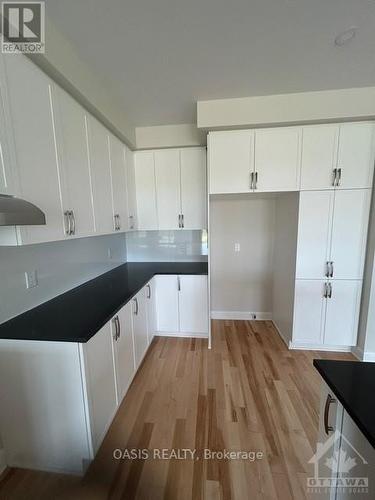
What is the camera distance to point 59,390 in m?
1.34

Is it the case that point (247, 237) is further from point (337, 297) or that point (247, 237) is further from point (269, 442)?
point (269, 442)

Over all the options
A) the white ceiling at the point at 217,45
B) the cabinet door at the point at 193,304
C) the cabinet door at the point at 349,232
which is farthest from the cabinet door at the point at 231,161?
the cabinet door at the point at 193,304

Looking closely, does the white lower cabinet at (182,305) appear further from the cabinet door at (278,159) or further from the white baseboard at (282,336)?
the cabinet door at (278,159)

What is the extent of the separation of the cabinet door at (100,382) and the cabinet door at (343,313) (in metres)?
2.43

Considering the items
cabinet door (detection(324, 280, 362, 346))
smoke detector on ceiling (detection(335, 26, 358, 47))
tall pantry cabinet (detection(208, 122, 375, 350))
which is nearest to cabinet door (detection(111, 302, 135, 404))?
tall pantry cabinet (detection(208, 122, 375, 350))

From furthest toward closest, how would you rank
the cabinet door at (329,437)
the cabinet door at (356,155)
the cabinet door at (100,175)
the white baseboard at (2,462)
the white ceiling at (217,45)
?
the cabinet door at (356,155) < the cabinet door at (100,175) < the white baseboard at (2,462) < the white ceiling at (217,45) < the cabinet door at (329,437)

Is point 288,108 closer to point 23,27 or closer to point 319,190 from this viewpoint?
→ point 319,190

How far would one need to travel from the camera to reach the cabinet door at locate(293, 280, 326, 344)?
8.38 ft

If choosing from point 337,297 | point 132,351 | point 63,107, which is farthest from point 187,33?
point 337,297

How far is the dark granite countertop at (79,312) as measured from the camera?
130 cm

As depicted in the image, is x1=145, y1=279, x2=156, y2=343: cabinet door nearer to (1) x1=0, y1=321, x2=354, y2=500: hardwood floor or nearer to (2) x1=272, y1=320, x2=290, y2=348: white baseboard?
(1) x1=0, y1=321, x2=354, y2=500: hardwood floor

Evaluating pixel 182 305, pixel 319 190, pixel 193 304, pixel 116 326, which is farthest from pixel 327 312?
pixel 116 326

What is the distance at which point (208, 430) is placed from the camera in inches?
65.7

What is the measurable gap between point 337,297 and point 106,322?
253cm
